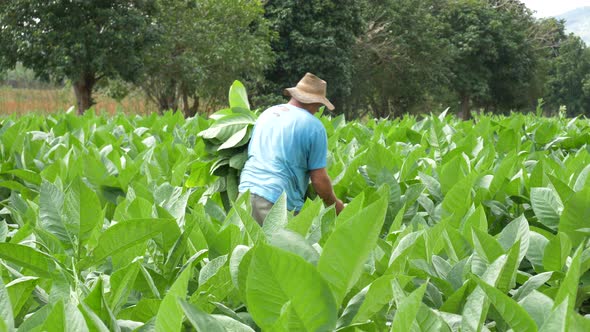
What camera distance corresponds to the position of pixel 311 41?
149ft

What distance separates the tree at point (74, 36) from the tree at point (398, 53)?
19630mm

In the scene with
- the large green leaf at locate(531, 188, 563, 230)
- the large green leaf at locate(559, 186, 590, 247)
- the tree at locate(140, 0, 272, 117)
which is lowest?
the tree at locate(140, 0, 272, 117)

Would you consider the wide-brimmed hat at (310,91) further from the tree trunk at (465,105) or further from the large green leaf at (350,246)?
the tree trunk at (465,105)

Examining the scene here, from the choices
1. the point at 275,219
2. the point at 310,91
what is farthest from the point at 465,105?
the point at 275,219

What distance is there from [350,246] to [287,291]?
0.72 ft

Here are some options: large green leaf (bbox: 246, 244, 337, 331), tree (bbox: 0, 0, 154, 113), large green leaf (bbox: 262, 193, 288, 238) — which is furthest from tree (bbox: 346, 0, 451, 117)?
large green leaf (bbox: 246, 244, 337, 331)

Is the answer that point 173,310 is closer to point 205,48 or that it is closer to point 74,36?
point 74,36

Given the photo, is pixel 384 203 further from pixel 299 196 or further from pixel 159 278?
pixel 299 196

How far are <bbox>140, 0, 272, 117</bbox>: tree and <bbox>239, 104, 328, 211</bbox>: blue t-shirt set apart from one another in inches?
1328

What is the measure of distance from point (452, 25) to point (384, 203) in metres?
62.9

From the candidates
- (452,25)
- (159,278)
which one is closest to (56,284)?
(159,278)

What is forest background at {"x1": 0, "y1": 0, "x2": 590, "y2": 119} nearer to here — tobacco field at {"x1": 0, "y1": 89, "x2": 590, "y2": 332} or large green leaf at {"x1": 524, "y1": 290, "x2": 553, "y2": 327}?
tobacco field at {"x1": 0, "y1": 89, "x2": 590, "y2": 332}

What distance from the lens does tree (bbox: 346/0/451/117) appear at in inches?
2121

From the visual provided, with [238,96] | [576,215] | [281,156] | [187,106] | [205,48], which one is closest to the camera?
[576,215]
